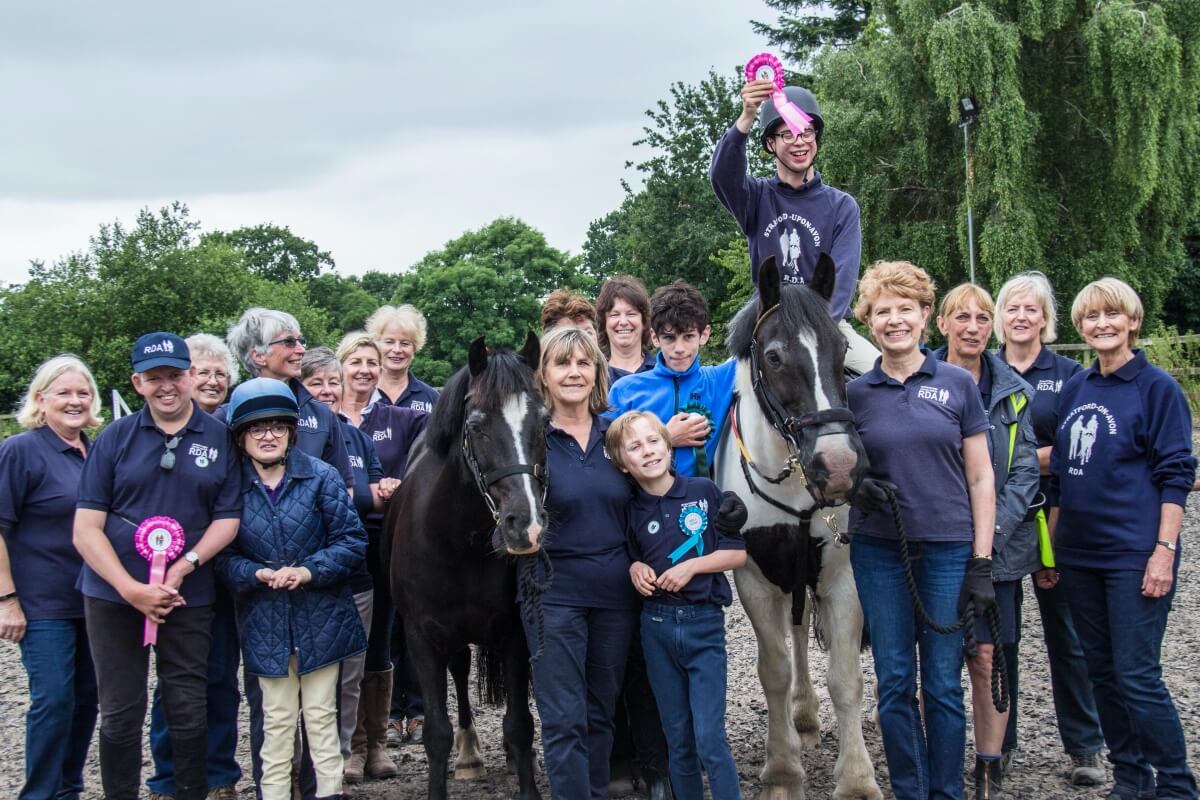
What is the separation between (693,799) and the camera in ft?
12.6

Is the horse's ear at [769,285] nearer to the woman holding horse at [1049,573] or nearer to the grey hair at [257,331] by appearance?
the woman holding horse at [1049,573]

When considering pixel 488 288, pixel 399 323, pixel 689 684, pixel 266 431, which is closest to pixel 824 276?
pixel 689 684

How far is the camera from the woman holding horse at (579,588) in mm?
3828

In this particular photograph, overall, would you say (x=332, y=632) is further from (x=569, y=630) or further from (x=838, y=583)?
(x=838, y=583)

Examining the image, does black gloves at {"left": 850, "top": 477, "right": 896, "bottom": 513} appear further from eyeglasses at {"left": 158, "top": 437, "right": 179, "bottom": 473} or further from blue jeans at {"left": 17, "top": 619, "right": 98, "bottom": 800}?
blue jeans at {"left": 17, "top": 619, "right": 98, "bottom": 800}

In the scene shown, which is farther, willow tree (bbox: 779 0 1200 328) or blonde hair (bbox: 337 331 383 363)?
willow tree (bbox: 779 0 1200 328)

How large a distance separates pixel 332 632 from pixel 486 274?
175ft

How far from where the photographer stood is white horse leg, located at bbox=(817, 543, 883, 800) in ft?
13.9


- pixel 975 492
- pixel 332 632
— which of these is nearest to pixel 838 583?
pixel 975 492

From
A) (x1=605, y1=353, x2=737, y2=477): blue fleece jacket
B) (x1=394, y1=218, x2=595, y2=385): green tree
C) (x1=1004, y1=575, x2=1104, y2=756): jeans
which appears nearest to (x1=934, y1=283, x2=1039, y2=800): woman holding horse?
(x1=1004, y1=575, x2=1104, y2=756): jeans

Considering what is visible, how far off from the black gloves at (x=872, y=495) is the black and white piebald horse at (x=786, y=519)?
30cm

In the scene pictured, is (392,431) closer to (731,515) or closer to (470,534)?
(470,534)

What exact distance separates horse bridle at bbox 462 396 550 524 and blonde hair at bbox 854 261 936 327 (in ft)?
4.72

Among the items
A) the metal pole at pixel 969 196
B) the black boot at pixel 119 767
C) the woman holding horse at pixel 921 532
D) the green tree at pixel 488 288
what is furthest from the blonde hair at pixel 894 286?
the green tree at pixel 488 288
